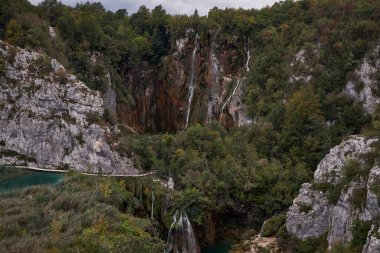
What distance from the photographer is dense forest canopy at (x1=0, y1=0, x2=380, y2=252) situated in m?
33.5

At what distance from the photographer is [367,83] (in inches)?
1567

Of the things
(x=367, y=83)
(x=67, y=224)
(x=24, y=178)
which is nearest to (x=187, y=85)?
(x=367, y=83)

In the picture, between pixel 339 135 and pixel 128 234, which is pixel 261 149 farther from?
pixel 128 234

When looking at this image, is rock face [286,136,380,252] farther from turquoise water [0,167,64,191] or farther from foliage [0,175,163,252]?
turquoise water [0,167,64,191]

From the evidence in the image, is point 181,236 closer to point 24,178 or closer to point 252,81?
point 24,178

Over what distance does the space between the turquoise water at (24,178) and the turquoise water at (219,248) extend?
440 inches

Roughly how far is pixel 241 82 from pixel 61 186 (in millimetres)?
25196

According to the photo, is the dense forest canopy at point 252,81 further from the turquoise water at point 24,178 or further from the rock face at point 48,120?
the turquoise water at point 24,178

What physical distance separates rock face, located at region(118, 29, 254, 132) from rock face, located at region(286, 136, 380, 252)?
19.0 m

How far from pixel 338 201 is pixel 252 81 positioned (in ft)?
72.6

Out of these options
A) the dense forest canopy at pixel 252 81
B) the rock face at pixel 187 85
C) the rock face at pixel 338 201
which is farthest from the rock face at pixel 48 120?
the rock face at pixel 338 201

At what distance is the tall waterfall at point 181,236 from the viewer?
3005cm

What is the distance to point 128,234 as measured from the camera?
21.5m

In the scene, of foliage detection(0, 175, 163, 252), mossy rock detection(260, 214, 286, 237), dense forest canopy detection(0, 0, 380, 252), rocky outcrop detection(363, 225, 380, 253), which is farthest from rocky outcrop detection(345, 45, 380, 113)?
foliage detection(0, 175, 163, 252)
